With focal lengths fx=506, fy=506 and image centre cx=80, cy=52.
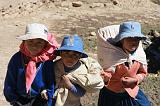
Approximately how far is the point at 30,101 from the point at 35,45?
1.49 ft

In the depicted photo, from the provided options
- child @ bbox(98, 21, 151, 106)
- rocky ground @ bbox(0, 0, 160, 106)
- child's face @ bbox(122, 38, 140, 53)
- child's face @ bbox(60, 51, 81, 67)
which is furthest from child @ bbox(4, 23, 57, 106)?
rocky ground @ bbox(0, 0, 160, 106)

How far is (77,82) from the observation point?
3.98 meters

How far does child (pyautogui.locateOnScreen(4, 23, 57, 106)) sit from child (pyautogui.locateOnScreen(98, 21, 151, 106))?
53cm

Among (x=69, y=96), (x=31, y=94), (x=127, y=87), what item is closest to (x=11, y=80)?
(x=31, y=94)

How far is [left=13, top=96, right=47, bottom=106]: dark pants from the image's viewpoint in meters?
4.04

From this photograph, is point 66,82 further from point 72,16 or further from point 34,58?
point 72,16

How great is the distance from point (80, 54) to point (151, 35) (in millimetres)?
8342

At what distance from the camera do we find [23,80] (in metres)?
3.98

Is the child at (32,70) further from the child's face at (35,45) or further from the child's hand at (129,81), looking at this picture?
the child's hand at (129,81)

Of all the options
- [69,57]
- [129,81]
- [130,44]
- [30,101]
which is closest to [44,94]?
[30,101]

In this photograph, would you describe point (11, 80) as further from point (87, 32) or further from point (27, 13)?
point (27, 13)

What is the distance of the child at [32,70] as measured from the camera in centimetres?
396

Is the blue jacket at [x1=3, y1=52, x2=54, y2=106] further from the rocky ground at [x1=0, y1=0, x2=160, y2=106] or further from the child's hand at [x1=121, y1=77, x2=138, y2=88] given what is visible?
the rocky ground at [x1=0, y1=0, x2=160, y2=106]

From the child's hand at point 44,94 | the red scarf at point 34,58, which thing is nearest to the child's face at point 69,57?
the red scarf at point 34,58
